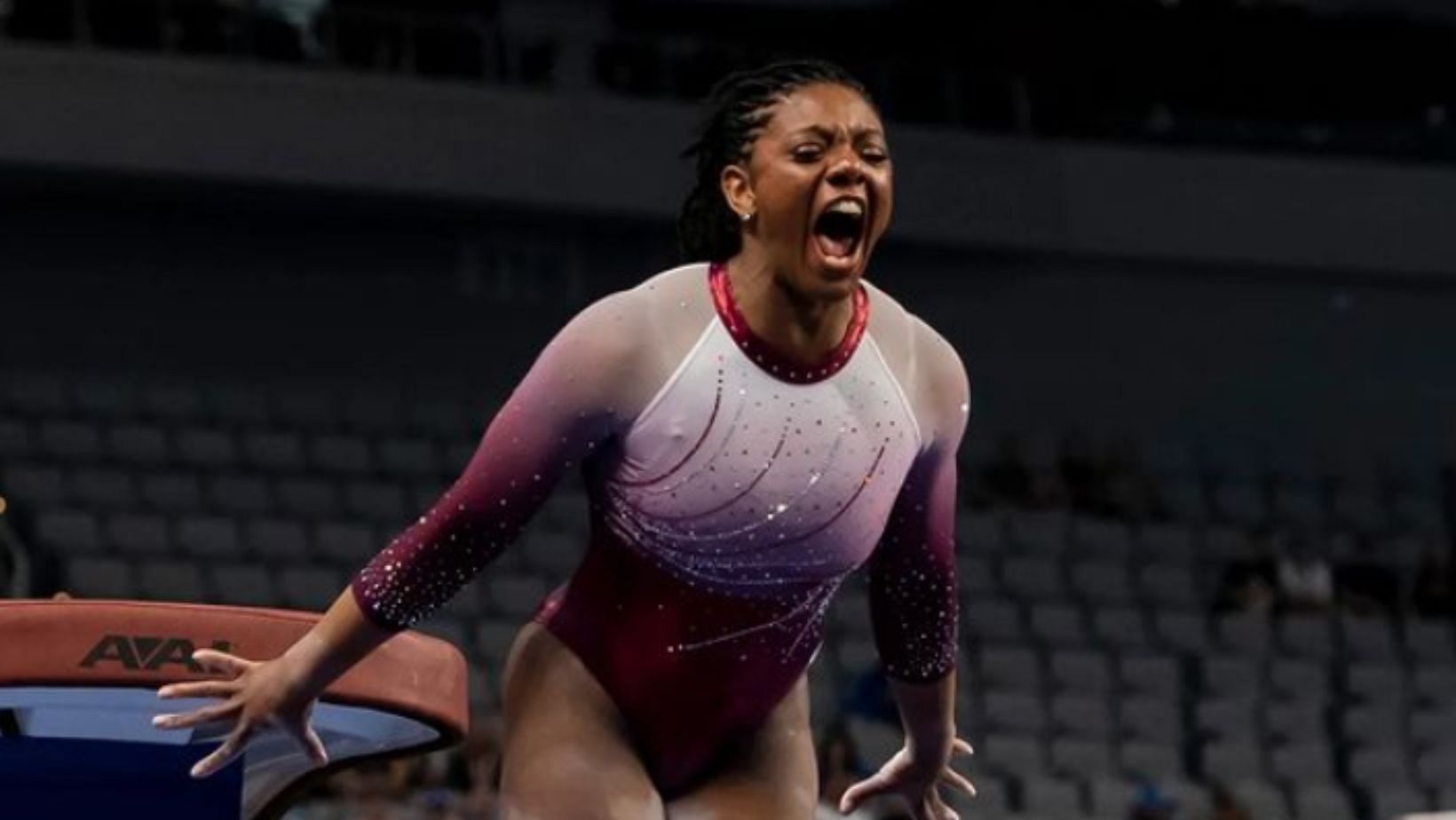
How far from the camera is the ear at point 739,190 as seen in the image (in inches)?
151

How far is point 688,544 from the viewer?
3.85m

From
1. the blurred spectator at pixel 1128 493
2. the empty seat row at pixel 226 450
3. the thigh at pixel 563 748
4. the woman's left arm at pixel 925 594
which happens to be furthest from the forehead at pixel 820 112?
the blurred spectator at pixel 1128 493

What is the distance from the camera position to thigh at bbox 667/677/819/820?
396 cm

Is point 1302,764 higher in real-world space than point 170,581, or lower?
lower

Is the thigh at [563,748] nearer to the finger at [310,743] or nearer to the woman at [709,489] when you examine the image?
the woman at [709,489]

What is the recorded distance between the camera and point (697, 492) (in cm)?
381

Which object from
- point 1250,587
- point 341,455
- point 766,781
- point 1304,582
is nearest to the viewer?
point 766,781

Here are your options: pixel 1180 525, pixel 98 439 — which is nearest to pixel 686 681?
pixel 98 439

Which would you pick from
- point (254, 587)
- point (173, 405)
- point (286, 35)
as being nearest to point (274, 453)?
point (173, 405)

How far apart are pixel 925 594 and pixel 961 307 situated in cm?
1296

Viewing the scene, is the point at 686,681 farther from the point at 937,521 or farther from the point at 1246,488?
the point at 1246,488

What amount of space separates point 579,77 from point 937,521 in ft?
37.5

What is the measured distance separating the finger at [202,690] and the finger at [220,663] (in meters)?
0.01

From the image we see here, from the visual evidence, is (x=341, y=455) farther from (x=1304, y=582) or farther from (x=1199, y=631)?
(x=1304, y=582)
